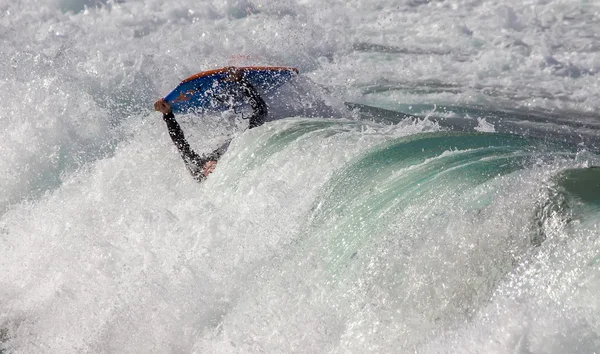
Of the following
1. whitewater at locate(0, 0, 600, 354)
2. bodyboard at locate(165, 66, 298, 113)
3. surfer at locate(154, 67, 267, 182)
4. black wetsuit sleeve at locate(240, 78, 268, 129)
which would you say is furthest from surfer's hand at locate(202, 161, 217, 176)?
bodyboard at locate(165, 66, 298, 113)

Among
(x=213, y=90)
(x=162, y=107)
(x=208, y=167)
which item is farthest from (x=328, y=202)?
(x=213, y=90)

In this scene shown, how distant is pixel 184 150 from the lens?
251 inches

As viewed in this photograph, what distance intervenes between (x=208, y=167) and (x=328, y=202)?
5.84 feet

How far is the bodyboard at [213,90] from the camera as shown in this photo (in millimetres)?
A: 6703

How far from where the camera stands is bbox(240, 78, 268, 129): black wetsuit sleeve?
260 inches

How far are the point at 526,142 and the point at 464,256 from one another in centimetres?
186

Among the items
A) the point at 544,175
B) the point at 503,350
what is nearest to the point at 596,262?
the point at 503,350

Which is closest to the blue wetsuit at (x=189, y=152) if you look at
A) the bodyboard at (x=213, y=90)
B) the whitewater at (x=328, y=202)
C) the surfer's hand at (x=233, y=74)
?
the whitewater at (x=328, y=202)

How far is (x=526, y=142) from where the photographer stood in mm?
5199

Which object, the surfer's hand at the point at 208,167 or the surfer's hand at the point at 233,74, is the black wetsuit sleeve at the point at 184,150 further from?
the surfer's hand at the point at 233,74

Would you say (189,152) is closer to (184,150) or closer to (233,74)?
(184,150)

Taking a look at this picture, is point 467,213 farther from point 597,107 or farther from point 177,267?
point 597,107

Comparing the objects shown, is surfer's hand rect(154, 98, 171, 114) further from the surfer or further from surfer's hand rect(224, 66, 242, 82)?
surfer's hand rect(224, 66, 242, 82)

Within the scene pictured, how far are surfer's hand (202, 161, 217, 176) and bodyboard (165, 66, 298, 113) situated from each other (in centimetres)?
76
